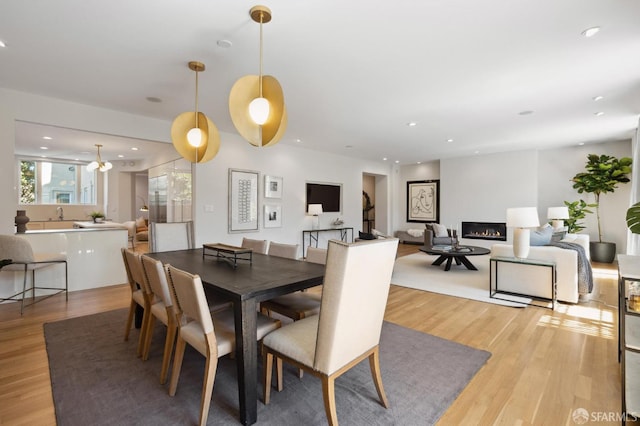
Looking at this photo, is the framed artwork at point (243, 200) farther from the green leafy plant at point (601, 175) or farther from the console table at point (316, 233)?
the green leafy plant at point (601, 175)

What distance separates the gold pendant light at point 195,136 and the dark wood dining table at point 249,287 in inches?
40.4

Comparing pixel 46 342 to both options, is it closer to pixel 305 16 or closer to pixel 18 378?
pixel 18 378

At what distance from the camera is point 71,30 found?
235 centimetres

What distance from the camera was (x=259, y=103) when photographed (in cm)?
212

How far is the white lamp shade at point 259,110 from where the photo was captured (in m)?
2.12

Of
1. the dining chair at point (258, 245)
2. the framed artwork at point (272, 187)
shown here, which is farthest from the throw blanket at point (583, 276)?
the framed artwork at point (272, 187)

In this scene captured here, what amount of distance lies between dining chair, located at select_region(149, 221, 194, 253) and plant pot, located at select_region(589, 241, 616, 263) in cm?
816

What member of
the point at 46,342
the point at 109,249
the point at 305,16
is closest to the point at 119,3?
the point at 305,16

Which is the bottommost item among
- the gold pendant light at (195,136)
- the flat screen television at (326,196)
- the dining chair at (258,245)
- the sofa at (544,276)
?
the sofa at (544,276)

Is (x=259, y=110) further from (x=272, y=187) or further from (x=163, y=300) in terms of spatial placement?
(x=272, y=187)

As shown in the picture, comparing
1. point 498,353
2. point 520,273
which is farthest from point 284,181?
point 498,353

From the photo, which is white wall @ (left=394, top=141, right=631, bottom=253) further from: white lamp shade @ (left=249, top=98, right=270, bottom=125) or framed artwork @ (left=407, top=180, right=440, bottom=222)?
white lamp shade @ (left=249, top=98, right=270, bottom=125)

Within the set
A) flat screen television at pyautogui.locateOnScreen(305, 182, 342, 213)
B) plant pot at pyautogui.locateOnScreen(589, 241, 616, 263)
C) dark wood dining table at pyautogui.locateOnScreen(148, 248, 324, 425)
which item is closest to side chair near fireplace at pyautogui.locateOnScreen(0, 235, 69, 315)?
dark wood dining table at pyautogui.locateOnScreen(148, 248, 324, 425)

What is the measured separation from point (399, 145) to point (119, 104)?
5282mm
